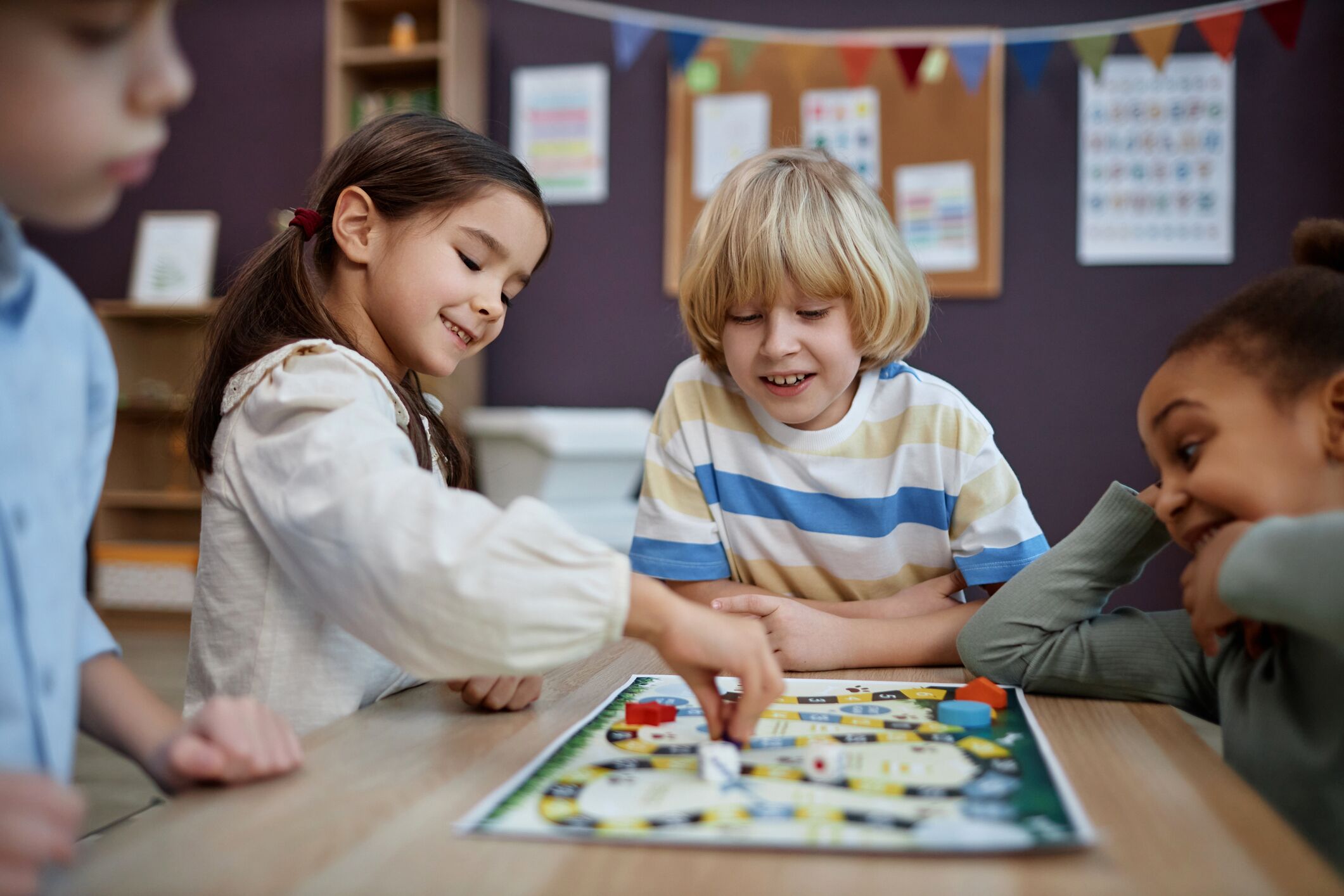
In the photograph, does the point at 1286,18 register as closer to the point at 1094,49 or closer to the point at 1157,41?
the point at 1157,41

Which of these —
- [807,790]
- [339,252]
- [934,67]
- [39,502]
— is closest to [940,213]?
[934,67]

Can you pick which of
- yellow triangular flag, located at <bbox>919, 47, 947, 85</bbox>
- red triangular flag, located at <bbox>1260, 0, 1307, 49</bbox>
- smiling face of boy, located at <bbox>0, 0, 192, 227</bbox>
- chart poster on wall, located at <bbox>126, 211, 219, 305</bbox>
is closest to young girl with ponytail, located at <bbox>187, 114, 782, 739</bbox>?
smiling face of boy, located at <bbox>0, 0, 192, 227</bbox>

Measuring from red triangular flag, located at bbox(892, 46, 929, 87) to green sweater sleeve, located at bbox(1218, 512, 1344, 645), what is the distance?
273 centimetres

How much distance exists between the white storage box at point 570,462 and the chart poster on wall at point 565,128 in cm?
85

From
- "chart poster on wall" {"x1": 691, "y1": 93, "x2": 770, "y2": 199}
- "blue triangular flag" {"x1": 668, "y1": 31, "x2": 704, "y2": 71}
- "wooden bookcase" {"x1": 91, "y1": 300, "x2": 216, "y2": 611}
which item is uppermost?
"blue triangular flag" {"x1": 668, "y1": 31, "x2": 704, "y2": 71}

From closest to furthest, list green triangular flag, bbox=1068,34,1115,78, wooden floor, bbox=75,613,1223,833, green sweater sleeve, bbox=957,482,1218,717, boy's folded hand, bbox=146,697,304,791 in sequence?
boy's folded hand, bbox=146,697,304,791 < green sweater sleeve, bbox=957,482,1218,717 < wooden floor, bbox=75,613,1223,833 < green triangular flag, bbox=1068,34,1115,78

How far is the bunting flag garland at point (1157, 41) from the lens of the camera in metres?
2.94

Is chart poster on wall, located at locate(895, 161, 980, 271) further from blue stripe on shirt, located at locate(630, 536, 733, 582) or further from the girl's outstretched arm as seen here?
the girl's outstretched arm

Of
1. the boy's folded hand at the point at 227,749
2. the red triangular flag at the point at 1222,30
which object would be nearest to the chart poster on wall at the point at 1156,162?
the red triangular flag at the point at 1222,30

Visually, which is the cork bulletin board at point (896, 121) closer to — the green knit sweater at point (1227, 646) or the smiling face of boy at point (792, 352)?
the smiling face of boy at point (792, 352)

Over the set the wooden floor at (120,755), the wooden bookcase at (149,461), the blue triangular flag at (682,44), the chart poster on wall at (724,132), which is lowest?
the wooden floor at (120,755)

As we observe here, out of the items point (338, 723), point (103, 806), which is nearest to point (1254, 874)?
point (338, 723)

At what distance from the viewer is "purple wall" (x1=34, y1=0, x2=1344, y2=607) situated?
2.99 metres

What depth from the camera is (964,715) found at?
682mm
